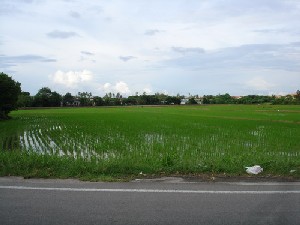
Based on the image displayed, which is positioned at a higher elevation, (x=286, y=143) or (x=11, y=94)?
(x=11, y=94)

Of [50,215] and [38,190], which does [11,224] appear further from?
[38,190]

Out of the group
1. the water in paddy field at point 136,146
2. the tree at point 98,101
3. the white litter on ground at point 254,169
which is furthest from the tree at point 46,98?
the white litter on ground at point 254,169

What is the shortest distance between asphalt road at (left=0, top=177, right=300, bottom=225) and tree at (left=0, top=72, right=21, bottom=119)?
36986 millimetres

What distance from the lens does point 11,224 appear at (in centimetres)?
355

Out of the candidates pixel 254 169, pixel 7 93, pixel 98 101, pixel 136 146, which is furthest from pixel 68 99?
pixel 254 169

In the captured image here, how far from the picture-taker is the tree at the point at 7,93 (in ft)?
128

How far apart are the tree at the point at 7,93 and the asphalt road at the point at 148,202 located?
36986mm

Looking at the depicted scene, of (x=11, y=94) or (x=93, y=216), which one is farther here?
(x=11, y=94)

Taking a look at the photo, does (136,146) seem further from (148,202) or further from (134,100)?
(134,100)

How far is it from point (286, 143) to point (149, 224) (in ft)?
41.6

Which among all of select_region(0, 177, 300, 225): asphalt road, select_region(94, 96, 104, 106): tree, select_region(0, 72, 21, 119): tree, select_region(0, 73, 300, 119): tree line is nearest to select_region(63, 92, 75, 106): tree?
select_region(0, 73, 300, 119): tree line

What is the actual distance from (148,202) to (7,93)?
130 feet

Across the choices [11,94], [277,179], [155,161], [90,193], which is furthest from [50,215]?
[11,94]

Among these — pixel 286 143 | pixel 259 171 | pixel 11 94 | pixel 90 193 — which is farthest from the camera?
pixel 11 94
